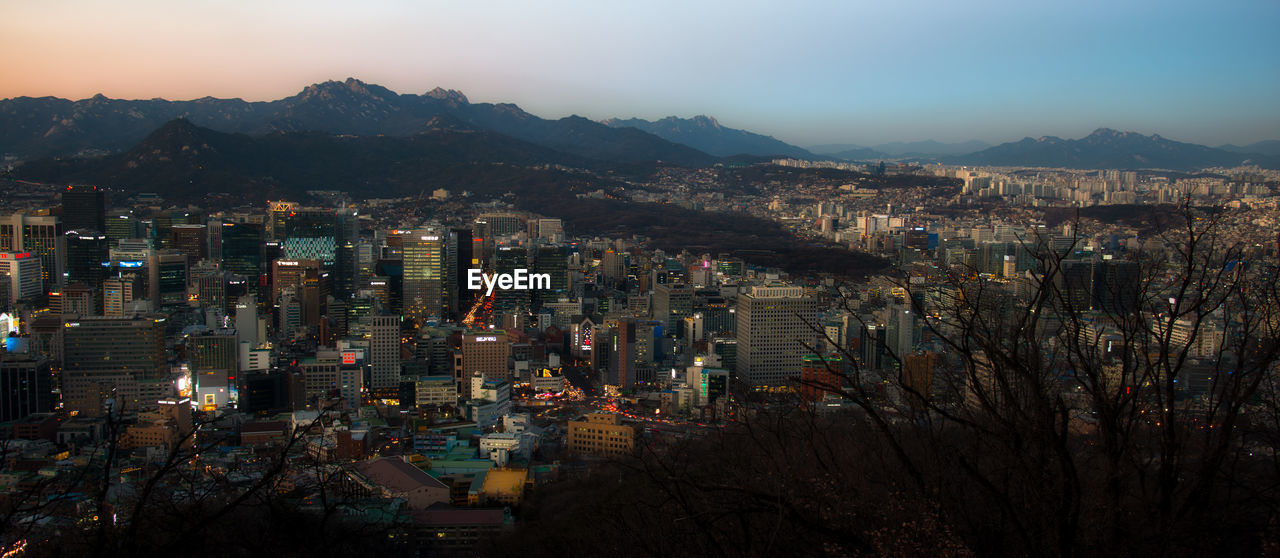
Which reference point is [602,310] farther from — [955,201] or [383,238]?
[955,201]

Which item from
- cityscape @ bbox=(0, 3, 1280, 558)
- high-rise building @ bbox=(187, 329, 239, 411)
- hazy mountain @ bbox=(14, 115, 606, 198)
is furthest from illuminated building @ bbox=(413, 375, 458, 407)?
hazy mountain @ bbox=(14, 115, 606, 198)

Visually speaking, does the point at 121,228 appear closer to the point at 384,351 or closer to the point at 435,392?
the point at 384,351

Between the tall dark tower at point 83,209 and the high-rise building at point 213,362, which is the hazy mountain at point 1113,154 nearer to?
the high-rise building at point 213,362

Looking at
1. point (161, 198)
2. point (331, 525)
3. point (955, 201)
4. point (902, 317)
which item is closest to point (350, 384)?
point (902, 317)

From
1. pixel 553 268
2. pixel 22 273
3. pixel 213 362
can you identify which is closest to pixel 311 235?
pixel 22 273

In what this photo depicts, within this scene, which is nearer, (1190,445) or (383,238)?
(1190,445)

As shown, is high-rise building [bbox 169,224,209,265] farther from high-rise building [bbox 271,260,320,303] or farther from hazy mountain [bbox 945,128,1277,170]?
hazy mountain [bbox 945,128,1277,170]
